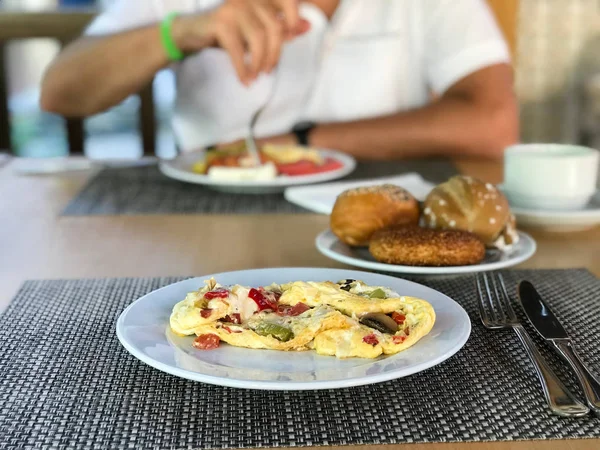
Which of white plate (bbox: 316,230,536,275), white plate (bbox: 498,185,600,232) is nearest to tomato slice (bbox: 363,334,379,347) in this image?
white plate (bbox: 316,230,536,275)

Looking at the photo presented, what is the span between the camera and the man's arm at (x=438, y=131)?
1.68m

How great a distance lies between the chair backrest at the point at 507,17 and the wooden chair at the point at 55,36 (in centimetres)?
137

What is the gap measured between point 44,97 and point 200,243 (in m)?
1.13

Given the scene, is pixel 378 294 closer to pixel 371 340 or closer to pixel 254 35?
pixel 371 340

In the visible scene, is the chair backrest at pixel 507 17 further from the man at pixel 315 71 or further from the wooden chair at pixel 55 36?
the wooden chair at pixel 55 36

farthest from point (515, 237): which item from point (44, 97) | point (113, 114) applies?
point (113, 114)

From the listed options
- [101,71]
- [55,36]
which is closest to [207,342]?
[101,71]

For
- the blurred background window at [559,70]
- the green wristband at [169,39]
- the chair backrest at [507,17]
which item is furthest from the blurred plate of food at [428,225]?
the blurred background window at [559,70]

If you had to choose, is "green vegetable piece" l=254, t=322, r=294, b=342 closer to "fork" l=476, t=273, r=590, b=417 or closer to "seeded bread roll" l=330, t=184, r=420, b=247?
"fork" l=476, t=273, r=590, b=417

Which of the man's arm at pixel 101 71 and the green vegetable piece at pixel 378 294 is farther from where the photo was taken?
the man's arm at pixel 101 71

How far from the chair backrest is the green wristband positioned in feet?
5.12

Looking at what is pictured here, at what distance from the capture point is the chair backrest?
2.75 m

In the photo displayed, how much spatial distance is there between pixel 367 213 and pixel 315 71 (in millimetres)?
1241

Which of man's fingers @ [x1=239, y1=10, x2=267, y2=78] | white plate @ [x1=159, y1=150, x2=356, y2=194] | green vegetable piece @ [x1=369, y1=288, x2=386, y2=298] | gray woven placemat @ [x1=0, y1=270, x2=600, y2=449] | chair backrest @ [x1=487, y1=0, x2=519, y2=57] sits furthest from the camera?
chair backrest @ [x1=487, y1=0, x2=519, y2=57]
